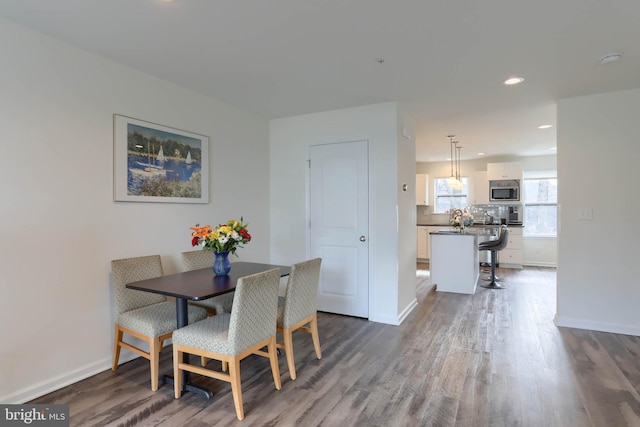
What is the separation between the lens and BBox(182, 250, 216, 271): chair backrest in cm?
314

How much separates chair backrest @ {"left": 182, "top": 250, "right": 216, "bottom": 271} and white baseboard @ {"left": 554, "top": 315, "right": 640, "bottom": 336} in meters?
3.64

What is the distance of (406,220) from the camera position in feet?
13.8

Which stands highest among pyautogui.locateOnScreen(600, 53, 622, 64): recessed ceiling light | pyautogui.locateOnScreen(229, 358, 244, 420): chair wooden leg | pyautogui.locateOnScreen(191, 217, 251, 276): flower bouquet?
pyautogui.locateOnScreen(600, 53, 622, 64): recessed ceiling light

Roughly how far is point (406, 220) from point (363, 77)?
1.83 metres

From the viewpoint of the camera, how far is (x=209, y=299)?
3.08 m

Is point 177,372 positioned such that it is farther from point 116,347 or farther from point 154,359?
point 116,347

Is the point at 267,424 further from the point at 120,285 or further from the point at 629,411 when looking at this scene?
the point at 629,411

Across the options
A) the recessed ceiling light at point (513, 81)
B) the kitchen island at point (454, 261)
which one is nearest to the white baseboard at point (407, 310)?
the kitchen island at point (454, 261)

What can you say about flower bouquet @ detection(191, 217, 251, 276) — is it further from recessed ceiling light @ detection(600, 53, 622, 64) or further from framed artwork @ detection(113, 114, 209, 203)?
recessed ceiling light @ detection(600, 53, 622, 64)

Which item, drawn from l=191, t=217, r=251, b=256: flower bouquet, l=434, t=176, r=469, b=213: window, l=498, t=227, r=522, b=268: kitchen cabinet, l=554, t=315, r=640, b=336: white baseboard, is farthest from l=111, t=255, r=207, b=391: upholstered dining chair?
l=434, t=176, r=469, b=213: window

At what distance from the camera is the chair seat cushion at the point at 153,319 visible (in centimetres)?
242

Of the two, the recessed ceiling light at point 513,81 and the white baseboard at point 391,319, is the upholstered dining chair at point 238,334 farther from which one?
the recessed ceiling light at point 513,81

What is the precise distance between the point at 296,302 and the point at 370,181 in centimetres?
182

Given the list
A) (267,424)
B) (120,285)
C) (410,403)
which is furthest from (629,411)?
(120,285)
